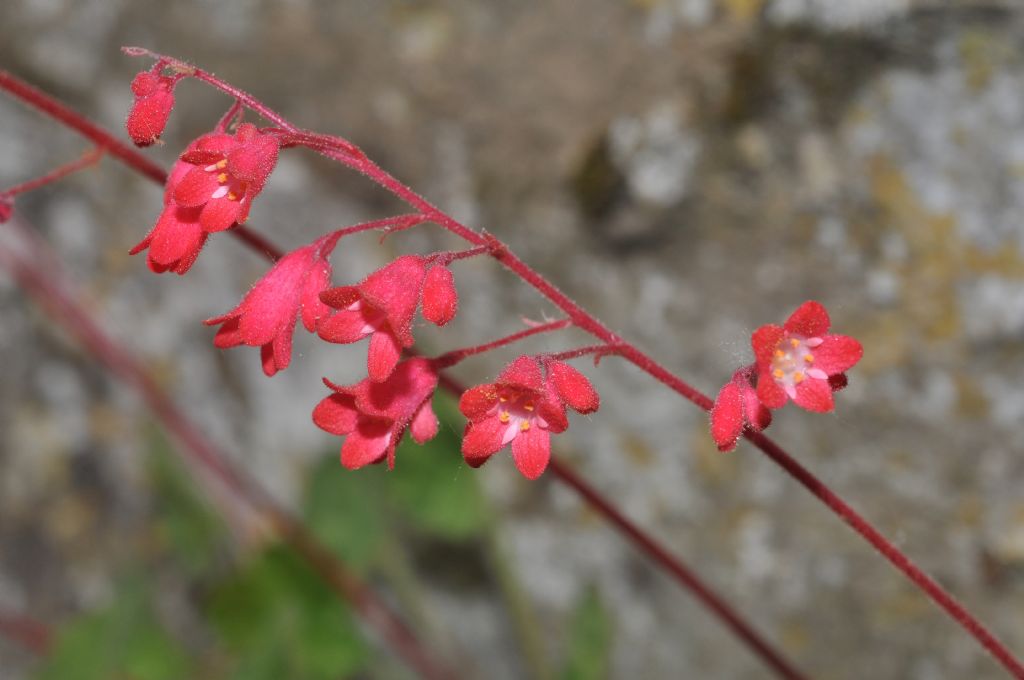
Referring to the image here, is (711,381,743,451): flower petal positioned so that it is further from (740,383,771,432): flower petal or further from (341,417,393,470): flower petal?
(341,417,393,470): flower petal

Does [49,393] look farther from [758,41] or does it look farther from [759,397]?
[759,397]

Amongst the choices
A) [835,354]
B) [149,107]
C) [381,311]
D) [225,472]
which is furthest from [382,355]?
[225,472]

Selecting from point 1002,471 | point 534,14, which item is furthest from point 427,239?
point 1002,471

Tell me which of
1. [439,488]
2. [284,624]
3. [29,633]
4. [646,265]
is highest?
[646,265]

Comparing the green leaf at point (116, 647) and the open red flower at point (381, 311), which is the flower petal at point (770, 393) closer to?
the open red flower at point (381, 311)

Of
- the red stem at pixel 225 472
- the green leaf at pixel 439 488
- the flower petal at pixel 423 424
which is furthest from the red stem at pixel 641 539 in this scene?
the red stem at pixel 225 472

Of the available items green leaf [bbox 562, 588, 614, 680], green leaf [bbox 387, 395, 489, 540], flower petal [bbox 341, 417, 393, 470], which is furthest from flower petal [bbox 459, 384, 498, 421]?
green leaf [bbox 387, 395, 489, 540]

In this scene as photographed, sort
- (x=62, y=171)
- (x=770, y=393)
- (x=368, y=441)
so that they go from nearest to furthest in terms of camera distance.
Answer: (x=770, y=393) < (x=368, y=441) < (x=62, y=171)

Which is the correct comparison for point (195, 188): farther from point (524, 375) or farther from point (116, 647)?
point (116, 647)
